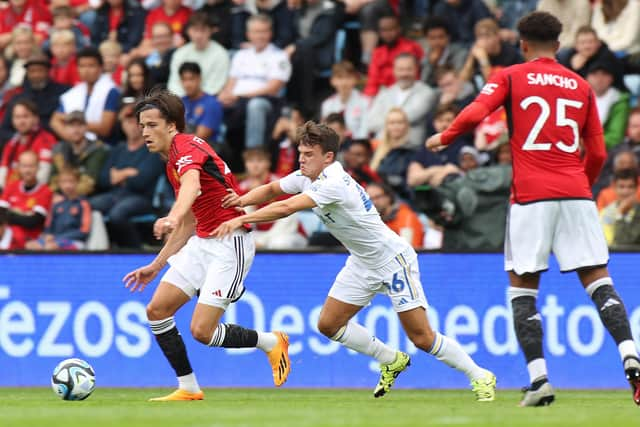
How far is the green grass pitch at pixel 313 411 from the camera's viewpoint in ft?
25.8

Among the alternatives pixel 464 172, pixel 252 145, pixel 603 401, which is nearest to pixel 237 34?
pixel 252 145

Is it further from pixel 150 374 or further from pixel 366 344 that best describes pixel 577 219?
pixel 150 374

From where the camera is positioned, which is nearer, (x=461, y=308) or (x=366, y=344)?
(x=366, y=344)

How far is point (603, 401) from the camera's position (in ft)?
35.6

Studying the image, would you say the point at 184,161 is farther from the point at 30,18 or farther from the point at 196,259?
the point at 30,18

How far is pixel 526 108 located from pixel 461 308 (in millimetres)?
5191

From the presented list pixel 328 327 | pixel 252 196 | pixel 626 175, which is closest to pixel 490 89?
pixel 252 196

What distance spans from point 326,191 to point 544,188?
171cm

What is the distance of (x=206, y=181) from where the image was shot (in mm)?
10484

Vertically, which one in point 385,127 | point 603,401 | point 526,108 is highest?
point 526,108

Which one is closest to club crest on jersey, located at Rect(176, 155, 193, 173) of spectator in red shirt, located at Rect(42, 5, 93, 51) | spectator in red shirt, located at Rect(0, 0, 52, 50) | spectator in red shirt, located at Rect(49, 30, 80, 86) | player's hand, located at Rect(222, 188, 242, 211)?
player's hand, located at Rect(222, 188, 242, 211)

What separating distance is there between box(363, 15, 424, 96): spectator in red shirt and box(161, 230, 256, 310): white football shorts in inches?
275

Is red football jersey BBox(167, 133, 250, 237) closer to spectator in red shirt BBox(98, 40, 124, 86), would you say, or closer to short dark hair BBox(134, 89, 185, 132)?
short dark hair BBox(134, 89, 185, 132)

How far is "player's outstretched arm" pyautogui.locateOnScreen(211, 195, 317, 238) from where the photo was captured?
32.0 feet
